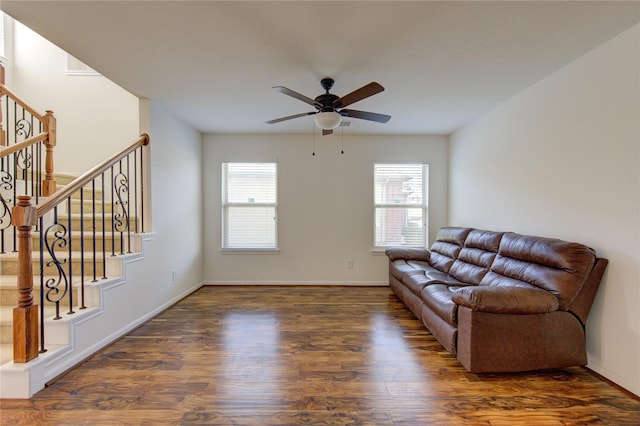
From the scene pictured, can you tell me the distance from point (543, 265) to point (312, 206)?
3.03 metres

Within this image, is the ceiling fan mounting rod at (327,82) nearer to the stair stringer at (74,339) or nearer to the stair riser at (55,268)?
the stair stringer at (74,339)

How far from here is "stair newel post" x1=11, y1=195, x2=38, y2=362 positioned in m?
1.78

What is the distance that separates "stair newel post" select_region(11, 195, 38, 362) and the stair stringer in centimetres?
9

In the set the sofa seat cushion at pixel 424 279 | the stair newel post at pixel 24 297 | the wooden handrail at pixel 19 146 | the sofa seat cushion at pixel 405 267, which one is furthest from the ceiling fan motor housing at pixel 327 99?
the wooden handrail at pixel 19 146

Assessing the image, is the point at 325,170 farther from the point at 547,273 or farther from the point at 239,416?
the point at 239,416

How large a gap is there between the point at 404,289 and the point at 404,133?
2479 millimetres

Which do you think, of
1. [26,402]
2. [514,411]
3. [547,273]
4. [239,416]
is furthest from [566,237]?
[26,402]

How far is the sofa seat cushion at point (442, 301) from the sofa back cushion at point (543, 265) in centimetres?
41

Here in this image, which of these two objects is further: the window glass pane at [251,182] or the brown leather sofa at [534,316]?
the window glass pane at [251,182]

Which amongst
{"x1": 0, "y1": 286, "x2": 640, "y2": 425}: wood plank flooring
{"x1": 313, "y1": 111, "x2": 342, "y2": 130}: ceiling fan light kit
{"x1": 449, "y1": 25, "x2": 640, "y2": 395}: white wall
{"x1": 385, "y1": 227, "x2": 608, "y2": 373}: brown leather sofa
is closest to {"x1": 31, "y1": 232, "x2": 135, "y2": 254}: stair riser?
{"x1": 0, "y1": 286, "x2": 640, "y2": 425}: wood plank flooring

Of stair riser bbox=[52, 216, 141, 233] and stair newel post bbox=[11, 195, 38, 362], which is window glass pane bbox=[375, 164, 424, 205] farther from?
stair newel post bbox=[11, 195, 38, 362]

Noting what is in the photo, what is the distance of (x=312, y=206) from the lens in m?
4.49

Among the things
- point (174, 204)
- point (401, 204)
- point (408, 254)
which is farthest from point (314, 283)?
point (174, 204)

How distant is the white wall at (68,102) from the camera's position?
3895mm
